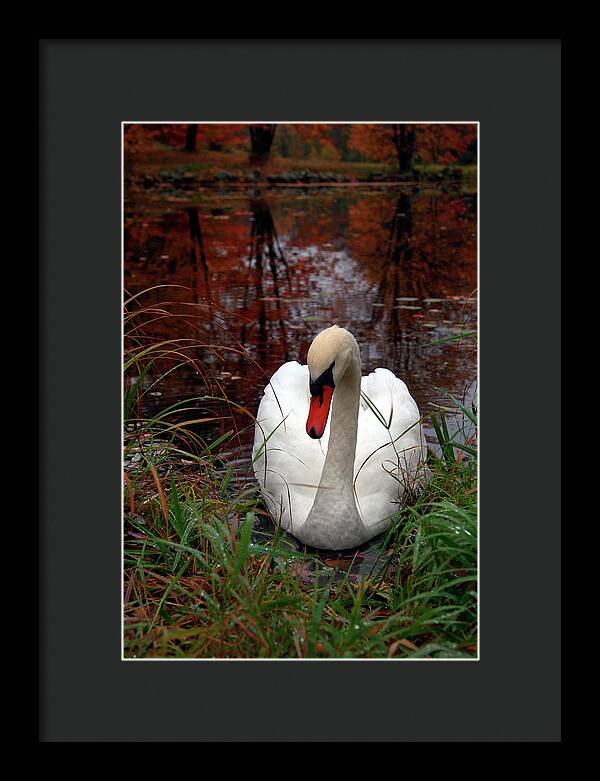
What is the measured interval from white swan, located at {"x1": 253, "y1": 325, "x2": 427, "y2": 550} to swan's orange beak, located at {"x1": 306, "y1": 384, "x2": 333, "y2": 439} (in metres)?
0.05

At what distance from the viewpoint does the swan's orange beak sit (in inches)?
171

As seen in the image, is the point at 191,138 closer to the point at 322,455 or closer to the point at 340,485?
the point at 322,455

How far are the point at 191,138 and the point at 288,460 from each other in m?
1.99

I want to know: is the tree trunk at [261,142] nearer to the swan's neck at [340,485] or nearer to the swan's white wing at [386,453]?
the swan's neck at [340,485]

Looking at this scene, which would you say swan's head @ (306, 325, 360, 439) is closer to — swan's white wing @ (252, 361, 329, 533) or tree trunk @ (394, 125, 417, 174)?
swan's white wing @ (252, 361, 329, 533)

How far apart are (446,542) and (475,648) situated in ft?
1.74

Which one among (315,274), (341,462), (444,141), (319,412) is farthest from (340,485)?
(315,274)

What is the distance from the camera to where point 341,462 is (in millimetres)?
4949

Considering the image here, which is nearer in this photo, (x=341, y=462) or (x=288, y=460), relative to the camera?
(x=341, y=462)

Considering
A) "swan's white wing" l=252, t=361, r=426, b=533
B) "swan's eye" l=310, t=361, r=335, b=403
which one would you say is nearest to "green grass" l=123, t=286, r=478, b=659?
"swan's white wing" l=252, t=361, r=426, b=533
